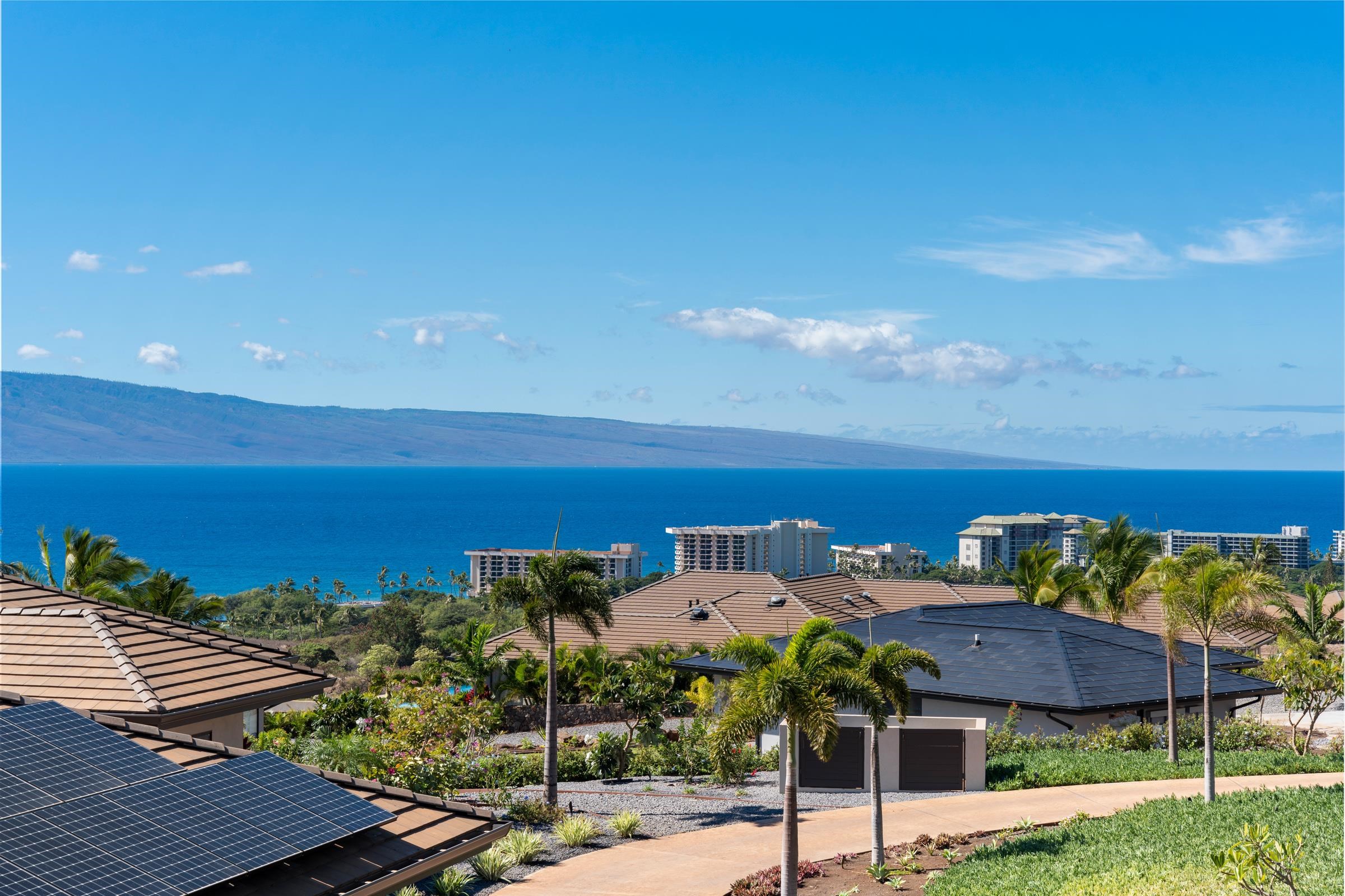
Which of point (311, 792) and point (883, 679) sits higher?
point (311, 792)

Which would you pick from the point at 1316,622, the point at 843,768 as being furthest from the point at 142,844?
the point at 1316,622

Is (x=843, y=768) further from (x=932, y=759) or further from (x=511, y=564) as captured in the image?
(x=511, y=564)

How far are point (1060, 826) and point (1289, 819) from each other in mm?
3663

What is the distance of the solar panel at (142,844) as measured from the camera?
26.0 feet

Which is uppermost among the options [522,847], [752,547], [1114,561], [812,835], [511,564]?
[1114,561]

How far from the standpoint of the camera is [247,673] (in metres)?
18.0

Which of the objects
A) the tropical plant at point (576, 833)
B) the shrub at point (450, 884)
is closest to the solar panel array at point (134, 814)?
the shrub at point (450, 884)

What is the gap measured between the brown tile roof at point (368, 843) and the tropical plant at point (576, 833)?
27.9ft

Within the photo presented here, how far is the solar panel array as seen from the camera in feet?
25.2

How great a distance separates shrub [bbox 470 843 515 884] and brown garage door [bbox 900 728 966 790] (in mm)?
10785

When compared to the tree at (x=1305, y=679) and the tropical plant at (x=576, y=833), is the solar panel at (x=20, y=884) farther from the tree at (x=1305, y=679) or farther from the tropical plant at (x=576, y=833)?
the tree at (x=1305, y=679)

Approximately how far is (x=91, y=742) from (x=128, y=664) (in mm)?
7303

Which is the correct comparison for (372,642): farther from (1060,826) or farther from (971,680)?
(1060,826)

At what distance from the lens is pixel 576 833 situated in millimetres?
19266
